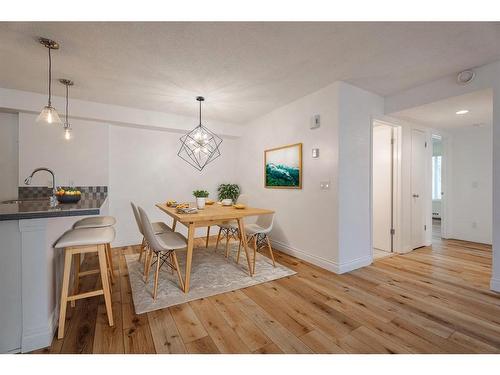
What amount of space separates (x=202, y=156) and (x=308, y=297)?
345 cm

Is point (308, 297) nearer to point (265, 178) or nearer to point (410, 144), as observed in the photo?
point (265, 178)

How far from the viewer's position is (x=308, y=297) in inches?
84.5

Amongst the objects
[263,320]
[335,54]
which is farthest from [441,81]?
[263,320]

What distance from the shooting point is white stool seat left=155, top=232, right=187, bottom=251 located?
84.8 inches

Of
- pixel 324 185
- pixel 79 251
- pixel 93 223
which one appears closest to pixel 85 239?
pixel 79 251

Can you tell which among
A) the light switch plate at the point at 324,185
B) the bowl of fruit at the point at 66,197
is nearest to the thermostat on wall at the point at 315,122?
the light switch plate at the point at 324,185

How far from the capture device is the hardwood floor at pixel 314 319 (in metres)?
1.48

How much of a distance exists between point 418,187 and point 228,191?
3.43m

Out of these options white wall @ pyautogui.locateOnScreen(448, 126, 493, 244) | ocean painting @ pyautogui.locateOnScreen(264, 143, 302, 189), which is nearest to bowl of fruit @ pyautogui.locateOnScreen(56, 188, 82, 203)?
ocean painting @ pyautogui.locateOnScreen(264, 143, 302, 189)

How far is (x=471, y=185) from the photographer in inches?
163

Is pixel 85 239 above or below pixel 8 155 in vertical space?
below

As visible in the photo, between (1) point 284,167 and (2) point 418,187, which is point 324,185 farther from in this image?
(2) point 418,187

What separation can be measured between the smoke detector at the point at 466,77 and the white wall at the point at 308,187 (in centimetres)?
128

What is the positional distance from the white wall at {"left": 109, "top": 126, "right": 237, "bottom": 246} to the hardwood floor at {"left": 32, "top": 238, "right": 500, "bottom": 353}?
1498 millimetres
